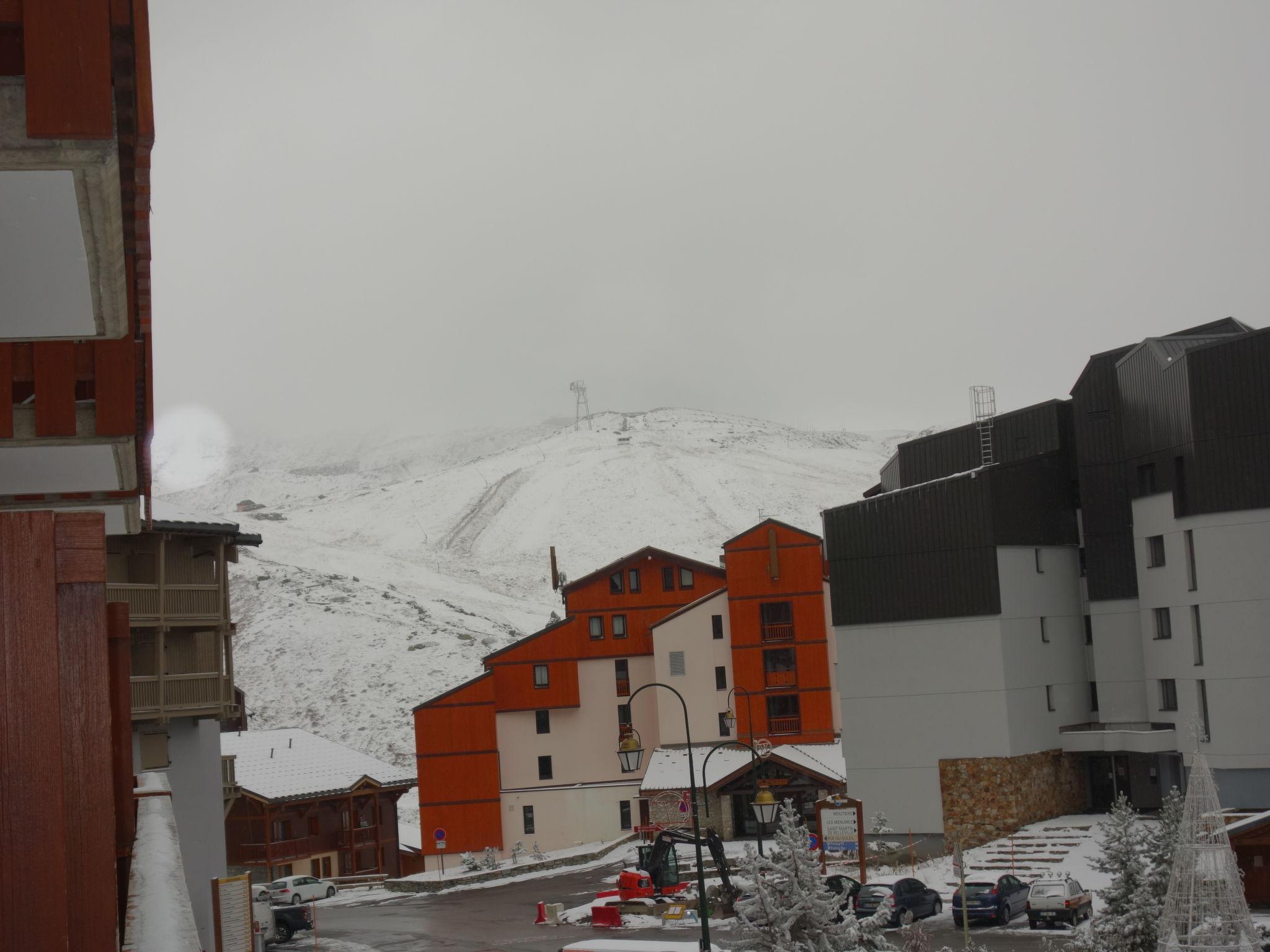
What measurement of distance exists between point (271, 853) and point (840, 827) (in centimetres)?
2866

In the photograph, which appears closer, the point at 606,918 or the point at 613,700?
the point at 606,918

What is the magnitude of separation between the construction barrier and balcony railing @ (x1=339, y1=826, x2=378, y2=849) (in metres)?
24.6

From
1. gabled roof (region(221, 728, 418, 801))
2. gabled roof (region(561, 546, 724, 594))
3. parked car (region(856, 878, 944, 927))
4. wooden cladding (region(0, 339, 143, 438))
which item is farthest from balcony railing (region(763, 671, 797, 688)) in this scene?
wooden cladding (region(0, 339, 143, 438))

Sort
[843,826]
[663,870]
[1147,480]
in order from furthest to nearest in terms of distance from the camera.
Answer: [1147,480] → [843,826] → [663,870]

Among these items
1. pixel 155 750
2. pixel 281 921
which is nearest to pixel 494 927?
pixel 281 921

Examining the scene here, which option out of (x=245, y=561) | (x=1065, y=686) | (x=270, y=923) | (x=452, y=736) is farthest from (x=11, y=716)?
(x=245, y=561)


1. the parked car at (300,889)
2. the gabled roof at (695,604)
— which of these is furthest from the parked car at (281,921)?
the gabled roof at (695,604)

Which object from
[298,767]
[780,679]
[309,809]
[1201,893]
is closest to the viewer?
[1201,893]

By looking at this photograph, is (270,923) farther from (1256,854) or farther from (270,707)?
(270,707)

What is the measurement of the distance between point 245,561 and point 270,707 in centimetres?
3843

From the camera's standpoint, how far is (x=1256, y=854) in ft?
114

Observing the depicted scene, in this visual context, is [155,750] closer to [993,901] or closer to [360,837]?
[993,901]

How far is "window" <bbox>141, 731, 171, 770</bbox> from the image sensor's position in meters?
31.5

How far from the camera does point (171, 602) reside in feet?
107
